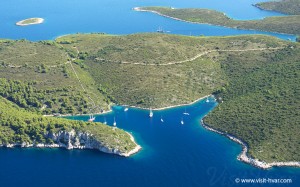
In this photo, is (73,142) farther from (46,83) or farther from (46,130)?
(46,83)

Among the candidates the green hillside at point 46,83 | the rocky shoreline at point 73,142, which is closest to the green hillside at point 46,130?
the rocky shoreline at point 73,142

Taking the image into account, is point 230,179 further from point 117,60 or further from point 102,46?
point 102,46

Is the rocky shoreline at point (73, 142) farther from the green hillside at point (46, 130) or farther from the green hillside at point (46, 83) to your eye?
the green hillside at point (46, 83)

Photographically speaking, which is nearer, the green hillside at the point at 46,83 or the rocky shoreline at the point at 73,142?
the rocky shoreline at the point at 73,142

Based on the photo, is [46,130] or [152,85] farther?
[152,85]

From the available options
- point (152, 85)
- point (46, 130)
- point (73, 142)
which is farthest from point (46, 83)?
point (73, 142)

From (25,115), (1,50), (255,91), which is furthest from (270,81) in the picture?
(1,50)

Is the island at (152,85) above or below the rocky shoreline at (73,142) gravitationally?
above

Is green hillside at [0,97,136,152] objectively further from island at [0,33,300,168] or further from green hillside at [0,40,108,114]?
green hillside at [0,40,108,114]
